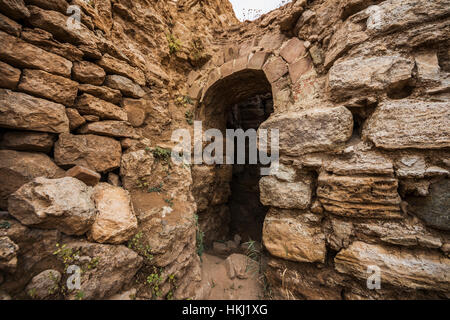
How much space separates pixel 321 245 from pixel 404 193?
2.54 ft

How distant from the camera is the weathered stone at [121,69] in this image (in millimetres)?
1523

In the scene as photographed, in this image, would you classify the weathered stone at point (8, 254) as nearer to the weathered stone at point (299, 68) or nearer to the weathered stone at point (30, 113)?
the weathered stone at point (30, 113)

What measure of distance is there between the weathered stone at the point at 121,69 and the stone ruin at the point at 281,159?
0.4 inches

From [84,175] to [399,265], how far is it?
8.11ft

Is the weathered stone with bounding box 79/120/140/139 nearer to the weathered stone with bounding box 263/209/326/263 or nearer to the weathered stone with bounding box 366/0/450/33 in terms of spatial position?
the weathered stone with bounding box 263/209/326/263

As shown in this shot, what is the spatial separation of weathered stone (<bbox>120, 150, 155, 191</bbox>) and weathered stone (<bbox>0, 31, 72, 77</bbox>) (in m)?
0.80

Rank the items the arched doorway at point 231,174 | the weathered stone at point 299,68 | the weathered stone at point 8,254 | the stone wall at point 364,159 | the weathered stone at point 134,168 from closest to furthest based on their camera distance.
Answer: the weathered stone at point 8,254 < the stone wall at point 364,159 < the weathered stone at point 134,168 < the weathered stone at point 299,68 < the arched doorway at point 231,174

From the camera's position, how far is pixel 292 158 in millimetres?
1678

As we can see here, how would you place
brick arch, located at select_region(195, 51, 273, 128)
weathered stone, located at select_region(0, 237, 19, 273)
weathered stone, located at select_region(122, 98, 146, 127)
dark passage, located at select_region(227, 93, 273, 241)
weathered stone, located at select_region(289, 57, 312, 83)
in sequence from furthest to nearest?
1. dark passage, located at select_region(227, 93, 273, 241)
2. brick arch, located at select_region(195, 51, 273, 128)
3. weathered stone, located at select_region(289, 57, 312, 83)
4. weathered stone, located at select_region(122, 98, 146, 127)
5. weathered stone, located at select_region(0, 237, 19, 273)

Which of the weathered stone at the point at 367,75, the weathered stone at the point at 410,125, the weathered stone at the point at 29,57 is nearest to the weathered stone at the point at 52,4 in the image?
the weathered stone at the point at 29,57

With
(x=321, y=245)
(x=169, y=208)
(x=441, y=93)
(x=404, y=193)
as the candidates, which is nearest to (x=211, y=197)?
(x=169, y=208)

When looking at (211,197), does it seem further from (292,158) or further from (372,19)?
(372,19)

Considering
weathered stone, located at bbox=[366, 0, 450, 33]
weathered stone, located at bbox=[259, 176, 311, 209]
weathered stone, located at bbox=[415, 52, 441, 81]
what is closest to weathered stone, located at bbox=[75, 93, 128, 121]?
weathered stone, located at bbox=[259, 176, 311, 209]

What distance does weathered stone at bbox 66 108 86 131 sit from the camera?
1.31 meters
